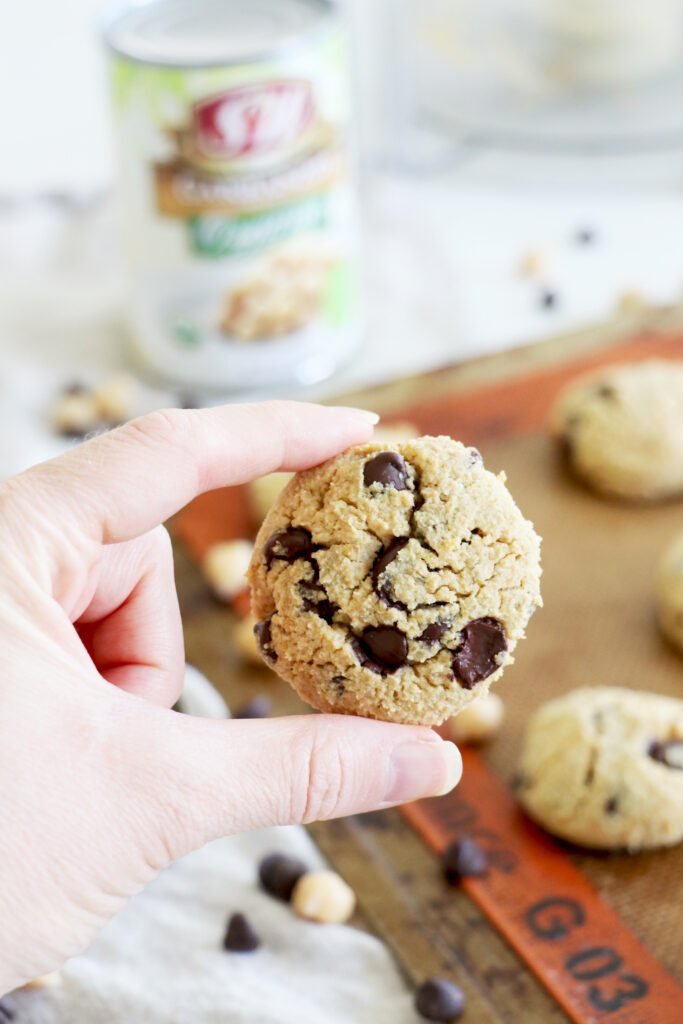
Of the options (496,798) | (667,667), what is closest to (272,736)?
(496,798)

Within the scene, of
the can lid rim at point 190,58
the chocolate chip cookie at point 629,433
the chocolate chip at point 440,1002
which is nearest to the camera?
the chocolate chip at point 440,1002

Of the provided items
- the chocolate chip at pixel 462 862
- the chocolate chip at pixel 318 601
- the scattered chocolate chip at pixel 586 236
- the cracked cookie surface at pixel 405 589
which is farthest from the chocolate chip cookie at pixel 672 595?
the scattered chocolate chip at pixel 586 236

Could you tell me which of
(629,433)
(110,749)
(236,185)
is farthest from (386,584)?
(236,185)

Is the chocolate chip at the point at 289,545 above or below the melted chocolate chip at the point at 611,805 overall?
above

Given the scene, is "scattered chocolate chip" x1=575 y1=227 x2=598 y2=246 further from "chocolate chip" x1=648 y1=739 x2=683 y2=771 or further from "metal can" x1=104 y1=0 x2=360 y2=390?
"chocolate chip" x1=648 y1=739 x2=683 y2=771

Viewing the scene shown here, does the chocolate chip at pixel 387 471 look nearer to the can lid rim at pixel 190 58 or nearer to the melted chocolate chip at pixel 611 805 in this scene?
the melted chocolate chip at pixel 611 805

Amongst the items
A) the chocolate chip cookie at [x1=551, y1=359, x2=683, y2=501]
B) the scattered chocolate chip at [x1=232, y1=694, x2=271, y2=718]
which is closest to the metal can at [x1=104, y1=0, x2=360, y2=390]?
the chocolate chip cookie at [x1=551, y1=359, x2=683, y2=501]
